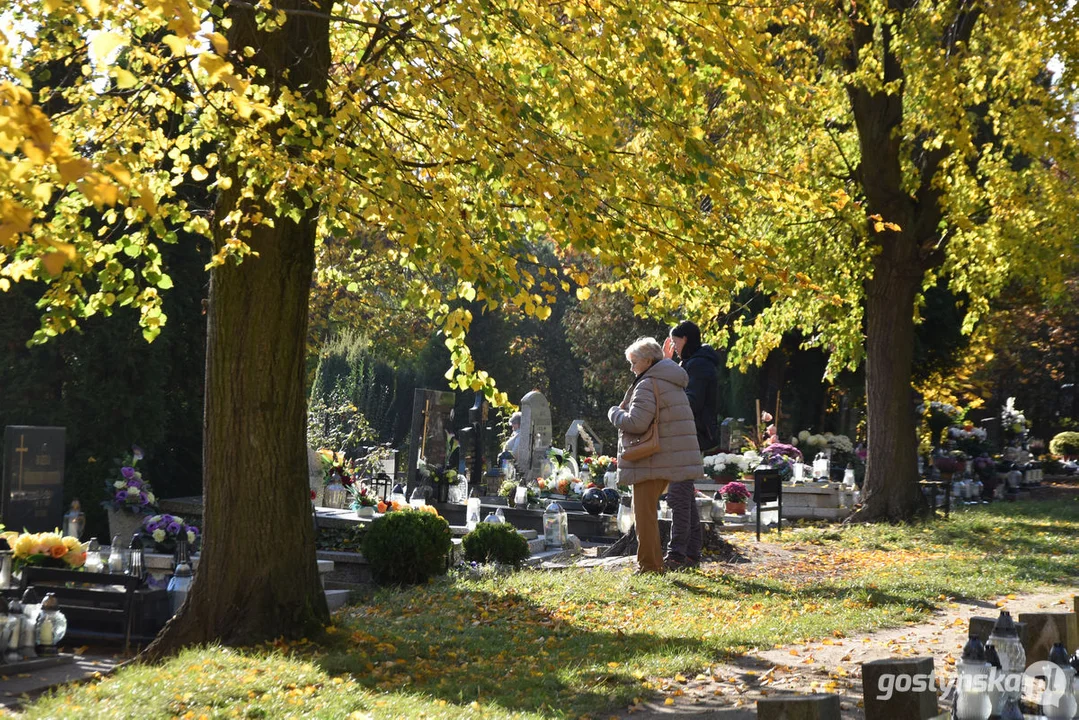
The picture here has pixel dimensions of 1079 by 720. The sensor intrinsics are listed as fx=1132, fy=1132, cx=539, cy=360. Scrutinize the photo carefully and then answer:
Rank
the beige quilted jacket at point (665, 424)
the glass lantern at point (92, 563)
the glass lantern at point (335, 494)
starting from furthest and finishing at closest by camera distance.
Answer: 1. the glass lantern at point (335, 494)
2. the beige quilted jacket at point (665, 424)
3. the glass lantern at point (92, 563)

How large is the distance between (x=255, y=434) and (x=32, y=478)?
173 inches

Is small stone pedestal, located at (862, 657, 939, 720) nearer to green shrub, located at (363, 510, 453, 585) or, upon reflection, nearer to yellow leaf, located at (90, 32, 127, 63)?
yellow leaf, located at (90, 32, 127, 63)

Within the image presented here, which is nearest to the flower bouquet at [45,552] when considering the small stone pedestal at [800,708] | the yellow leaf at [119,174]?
the yellow leaf at [119,174]

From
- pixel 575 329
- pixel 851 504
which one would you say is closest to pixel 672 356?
pixel 851 504

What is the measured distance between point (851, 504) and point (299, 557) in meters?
12.5

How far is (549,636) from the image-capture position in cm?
775

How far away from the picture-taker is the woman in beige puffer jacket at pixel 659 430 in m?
9.71

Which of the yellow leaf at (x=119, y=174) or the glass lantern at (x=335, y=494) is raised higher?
the yellow leaf at (x=119, y=174)

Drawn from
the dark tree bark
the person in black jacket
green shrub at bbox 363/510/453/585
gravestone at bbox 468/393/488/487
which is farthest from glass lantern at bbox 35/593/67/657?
the dark tree bark

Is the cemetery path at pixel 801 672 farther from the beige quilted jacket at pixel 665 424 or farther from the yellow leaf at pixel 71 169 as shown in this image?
the yellow leaf at pixel 71 169

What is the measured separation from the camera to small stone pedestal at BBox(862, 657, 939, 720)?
367cm

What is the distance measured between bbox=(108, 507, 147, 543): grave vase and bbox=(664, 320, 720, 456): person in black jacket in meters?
5.88

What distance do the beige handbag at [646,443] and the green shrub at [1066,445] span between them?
25.7 meters

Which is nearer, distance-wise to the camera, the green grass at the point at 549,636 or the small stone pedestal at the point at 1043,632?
the small stone pedestal at the point at 1043,632
